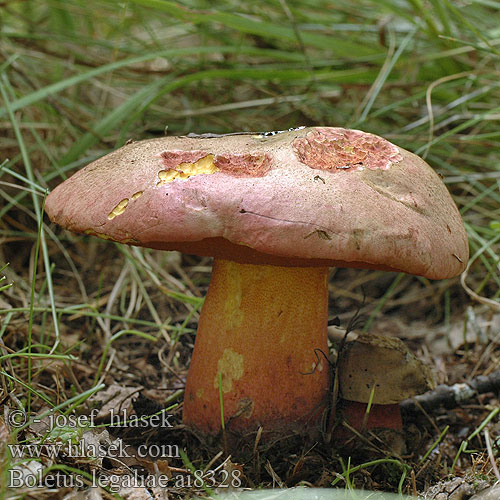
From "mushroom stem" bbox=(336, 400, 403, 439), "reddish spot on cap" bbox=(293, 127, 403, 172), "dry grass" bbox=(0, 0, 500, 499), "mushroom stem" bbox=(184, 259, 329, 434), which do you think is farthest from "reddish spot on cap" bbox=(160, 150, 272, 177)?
"mushroom stem" bbox=(336, 400, 403, 439)

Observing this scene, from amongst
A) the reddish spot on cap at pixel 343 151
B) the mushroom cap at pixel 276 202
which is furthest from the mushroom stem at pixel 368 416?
the reddish spot on cap at pixel 343 151

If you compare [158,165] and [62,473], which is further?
[158,165]

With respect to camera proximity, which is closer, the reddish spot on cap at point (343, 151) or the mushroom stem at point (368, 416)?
the reddish spot on cap at point (343, 151)

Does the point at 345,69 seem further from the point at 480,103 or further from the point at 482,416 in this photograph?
the point at 482,416

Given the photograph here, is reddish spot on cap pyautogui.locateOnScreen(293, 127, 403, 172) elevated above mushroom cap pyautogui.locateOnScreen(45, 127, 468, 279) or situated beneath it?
elevated above

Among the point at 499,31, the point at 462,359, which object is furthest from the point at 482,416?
the point at 499,31

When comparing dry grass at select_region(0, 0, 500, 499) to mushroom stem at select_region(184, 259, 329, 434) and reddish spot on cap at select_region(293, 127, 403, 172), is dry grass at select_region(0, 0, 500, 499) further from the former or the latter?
reddish spot on cap at select_region(293, 127, 403, 172)

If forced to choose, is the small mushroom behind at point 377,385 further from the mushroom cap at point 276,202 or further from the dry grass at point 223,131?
the mushroom cap at point 276,202
